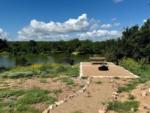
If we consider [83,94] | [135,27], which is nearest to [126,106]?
[83,94]

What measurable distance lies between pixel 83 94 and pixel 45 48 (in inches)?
4163

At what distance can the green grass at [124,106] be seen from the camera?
31.5 feet

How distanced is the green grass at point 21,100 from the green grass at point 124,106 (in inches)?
90.1

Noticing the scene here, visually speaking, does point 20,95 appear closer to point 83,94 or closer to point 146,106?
point 83,94

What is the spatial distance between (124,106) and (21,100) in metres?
3.84

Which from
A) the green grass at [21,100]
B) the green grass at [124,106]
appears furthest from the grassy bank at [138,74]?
the green grass at [21,100]

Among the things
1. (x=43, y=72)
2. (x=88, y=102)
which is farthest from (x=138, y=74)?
(x=88, y=102)

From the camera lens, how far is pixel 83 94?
1242 centimetres

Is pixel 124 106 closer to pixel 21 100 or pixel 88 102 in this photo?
pixel 88 102

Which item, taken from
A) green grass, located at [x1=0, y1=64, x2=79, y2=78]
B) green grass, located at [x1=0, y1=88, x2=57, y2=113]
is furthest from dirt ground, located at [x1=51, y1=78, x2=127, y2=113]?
green grass, located at [x1=0, y1=64, x2=79, y2=78]

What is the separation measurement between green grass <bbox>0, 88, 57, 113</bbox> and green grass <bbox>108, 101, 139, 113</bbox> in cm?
229

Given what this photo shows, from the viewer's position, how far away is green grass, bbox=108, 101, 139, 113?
961 centimetres

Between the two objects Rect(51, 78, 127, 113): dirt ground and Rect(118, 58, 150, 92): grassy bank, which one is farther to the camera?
Rect(118, 58, 150, 92): grassy bank

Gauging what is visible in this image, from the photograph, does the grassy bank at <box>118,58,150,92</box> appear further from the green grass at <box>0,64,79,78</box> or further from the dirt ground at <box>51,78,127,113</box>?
the green grass at <box>0,64,79,78</box>
